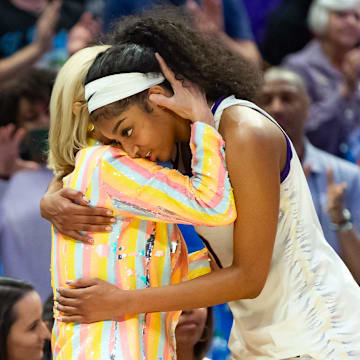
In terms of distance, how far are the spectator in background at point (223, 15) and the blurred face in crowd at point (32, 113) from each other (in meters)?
0.76

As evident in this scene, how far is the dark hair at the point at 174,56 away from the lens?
7.36 ft

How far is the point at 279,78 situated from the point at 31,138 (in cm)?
141

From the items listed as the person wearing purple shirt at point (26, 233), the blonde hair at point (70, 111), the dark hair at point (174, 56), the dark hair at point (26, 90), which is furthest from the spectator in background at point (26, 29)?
the dark hair at point (174, 56)

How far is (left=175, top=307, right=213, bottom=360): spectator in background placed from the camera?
312 centimetres

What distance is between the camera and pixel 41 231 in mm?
3799

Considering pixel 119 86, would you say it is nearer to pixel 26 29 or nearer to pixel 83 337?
pixel 83 337

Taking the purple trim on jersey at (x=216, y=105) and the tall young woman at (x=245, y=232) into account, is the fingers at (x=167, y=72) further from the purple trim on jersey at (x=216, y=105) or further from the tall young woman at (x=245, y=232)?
the purple trim on jersey at (x=216, y=105)

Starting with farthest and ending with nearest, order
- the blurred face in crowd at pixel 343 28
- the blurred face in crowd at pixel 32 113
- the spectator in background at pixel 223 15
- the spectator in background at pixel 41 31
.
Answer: the blurred face in crowd at pixel 343 28
the spectator in background at pixel 223 15
the spectator in background at pixel 41 31
the blurred face in crowd at pixel 32 113

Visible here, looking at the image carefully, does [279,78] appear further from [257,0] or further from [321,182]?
[257,0]

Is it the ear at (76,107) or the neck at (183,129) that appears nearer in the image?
the neck at (183,129)

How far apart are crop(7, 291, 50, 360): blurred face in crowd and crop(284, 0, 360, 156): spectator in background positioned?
2.54 meters

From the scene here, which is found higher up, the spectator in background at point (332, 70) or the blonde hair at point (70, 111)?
the blonde hair at point (70, 111)

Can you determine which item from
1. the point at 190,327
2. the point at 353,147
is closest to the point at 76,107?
the point at 190,327

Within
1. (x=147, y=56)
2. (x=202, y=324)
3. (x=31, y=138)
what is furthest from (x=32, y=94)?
(x=147, y=56)
